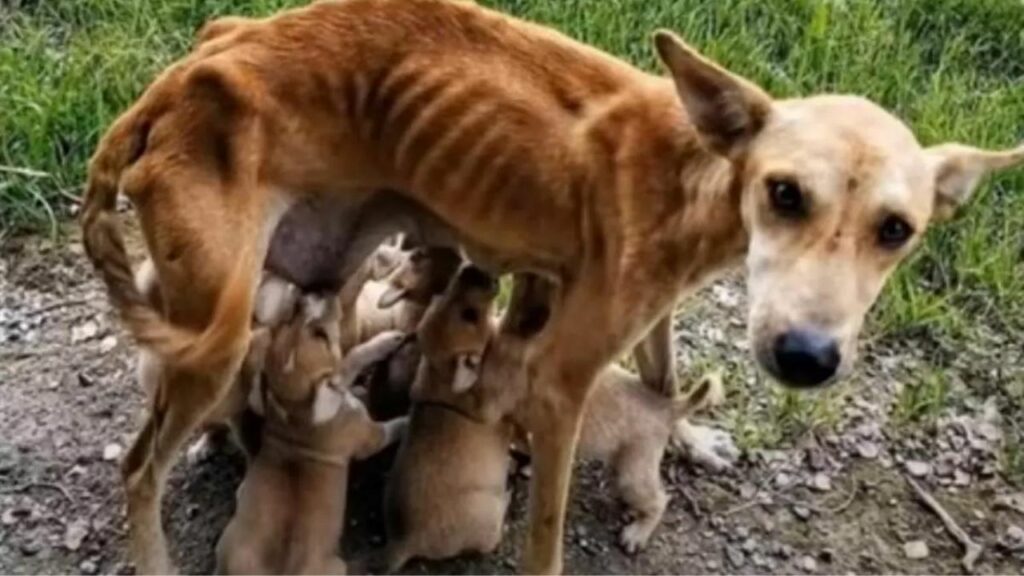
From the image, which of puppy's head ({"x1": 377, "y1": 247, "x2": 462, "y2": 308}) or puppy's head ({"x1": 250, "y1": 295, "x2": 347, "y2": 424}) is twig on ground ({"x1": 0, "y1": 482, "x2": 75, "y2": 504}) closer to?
puppy's head ({"x1": 250, "y1": 295, "x2": 347, "y2": 424})

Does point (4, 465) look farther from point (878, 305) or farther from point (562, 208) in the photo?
point (878, 305)

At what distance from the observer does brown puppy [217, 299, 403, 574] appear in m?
3.60

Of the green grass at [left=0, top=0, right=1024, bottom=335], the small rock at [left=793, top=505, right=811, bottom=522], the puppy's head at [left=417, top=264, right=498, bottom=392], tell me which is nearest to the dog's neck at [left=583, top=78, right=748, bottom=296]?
the puppy's head at [left=417, top=264, right=498, bottom=392]

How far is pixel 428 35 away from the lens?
3648 millimetres

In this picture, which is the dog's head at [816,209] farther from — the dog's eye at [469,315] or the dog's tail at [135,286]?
the dog's tail at [135,286]

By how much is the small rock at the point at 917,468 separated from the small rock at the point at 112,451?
1764 mm

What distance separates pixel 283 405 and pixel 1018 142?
7.83 ft

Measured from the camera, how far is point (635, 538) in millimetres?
3998

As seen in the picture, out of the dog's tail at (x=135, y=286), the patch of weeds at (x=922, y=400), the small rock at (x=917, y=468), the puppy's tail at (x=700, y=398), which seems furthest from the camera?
the patch of weeds at (x=922, y=400)

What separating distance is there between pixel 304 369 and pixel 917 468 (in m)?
1.51

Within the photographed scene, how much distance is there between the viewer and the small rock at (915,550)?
4090 mm

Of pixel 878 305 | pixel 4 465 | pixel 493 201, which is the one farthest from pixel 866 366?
pixel 4 465

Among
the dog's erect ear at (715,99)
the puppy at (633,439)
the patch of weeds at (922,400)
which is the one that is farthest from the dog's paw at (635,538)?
the dog's erect ear at (715,99)

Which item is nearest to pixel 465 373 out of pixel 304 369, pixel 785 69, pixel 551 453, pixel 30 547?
pixel 551 453
